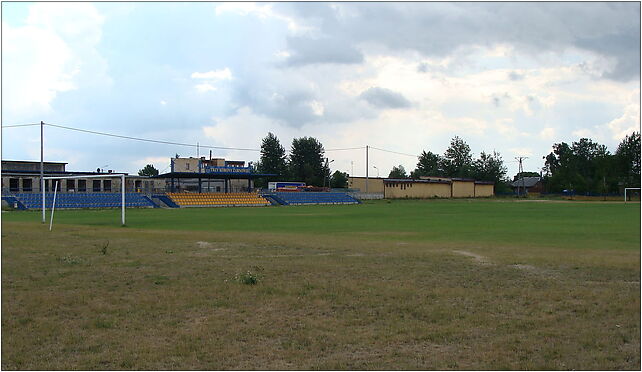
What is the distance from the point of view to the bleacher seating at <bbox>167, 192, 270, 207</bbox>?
74.0 m

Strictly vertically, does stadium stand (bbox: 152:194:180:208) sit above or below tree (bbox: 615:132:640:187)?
below

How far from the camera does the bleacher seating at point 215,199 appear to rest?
74000 millimetres

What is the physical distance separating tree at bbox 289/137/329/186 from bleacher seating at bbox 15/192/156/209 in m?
63.1

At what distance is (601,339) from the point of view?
759cm

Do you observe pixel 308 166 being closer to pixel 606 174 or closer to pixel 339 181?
pixel 339 181

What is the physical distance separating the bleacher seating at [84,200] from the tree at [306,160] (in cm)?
6314

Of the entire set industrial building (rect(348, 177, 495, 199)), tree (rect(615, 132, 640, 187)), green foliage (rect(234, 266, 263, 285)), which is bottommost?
Answer: green foliage (rect(234, 266, 263, 285))

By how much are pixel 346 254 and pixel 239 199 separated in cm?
6321

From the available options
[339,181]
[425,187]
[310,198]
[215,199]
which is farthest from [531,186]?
[215,199]

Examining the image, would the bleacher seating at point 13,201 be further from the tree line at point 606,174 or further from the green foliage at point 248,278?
the tree line at point 606,174

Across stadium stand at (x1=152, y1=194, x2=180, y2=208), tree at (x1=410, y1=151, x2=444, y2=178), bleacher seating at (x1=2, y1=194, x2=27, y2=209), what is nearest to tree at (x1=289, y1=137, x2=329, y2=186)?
tree at (x1=410, y1=151, x2=444, y2=178)

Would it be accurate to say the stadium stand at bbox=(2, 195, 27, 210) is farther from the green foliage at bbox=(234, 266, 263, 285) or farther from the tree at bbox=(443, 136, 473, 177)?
the tree at bbox=(443, 136, 473, 177)

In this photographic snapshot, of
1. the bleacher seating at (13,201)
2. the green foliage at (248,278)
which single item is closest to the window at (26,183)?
the bleacher seating at (13,201)

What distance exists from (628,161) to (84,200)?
105 meters
